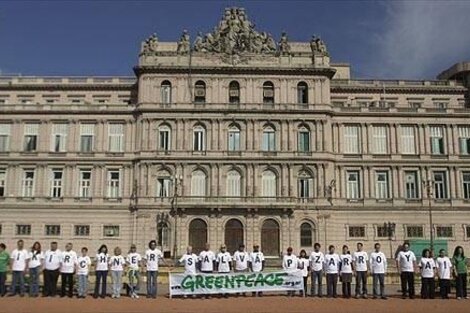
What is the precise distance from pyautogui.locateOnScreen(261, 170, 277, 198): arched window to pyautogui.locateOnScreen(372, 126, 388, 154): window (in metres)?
10.9

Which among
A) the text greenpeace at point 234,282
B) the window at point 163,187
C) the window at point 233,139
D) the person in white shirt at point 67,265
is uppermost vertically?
the window at point 233,139

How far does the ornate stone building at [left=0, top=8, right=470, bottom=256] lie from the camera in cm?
5497

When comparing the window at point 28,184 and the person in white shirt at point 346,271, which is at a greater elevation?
the window at point 28,184

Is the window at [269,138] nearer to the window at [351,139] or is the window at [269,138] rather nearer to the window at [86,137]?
the window at [351,139]

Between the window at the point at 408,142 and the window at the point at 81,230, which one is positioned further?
the window at the point at 408,142

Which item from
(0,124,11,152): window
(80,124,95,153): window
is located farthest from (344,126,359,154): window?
(0,124,11,152): window

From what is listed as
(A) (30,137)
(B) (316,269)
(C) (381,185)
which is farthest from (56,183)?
(B) (316,269)

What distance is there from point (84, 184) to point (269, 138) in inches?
753

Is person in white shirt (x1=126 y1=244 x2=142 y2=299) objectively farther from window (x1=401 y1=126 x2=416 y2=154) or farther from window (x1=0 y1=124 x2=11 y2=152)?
window (x1=401 y1=126 x2=416 y2=154)

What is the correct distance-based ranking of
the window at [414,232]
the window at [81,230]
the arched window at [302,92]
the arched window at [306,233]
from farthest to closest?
the arched window at [302,92]
the window at [414,232]
the window at [81,230]
the arched window at [306,233]

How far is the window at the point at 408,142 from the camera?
190ft

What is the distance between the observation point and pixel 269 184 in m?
55.9

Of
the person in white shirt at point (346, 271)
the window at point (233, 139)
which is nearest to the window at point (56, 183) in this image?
the window at point (233, 139)

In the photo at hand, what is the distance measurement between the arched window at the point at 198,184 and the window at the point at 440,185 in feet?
76.2
